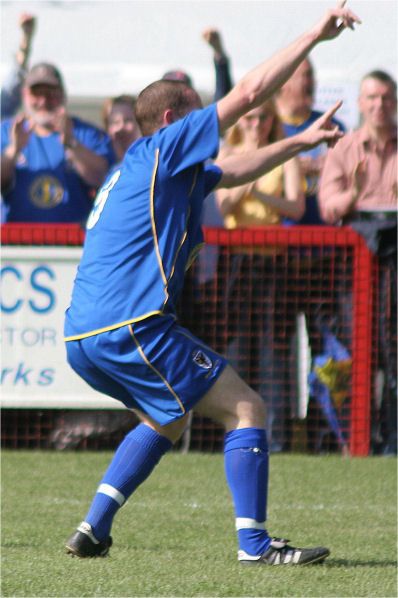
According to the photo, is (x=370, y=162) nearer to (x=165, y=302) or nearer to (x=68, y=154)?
(x=68, y=154)

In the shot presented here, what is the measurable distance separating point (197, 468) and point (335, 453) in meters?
1.13

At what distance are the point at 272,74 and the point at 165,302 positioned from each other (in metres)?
0.91

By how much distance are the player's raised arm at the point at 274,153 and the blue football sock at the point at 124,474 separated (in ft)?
3.46

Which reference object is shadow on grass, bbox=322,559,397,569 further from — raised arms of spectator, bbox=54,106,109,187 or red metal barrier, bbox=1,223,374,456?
raised arms of spectator, bbox=54,106,109,187

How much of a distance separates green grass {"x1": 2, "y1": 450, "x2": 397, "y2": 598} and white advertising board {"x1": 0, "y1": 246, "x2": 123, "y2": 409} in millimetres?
380

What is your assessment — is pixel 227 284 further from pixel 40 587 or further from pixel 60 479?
pixel 40 587

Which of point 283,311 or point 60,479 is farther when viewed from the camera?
point 283,311

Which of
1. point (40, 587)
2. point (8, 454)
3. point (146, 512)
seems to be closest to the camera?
point (40, 587)

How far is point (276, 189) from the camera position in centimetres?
745

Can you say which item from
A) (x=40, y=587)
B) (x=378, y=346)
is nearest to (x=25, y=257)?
(x=378, y=346)

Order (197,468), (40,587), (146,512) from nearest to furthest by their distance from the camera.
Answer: (40,587) < (146,512) < (197,468)

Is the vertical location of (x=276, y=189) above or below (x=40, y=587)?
above

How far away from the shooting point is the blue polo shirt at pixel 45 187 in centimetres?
768

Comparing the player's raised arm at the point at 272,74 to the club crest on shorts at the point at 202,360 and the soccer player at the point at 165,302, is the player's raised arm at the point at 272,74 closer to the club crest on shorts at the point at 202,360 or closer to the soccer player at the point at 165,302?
A: the soccer player at the point at 165,302
